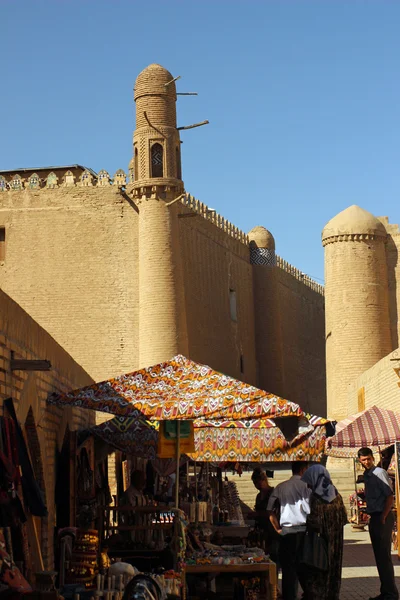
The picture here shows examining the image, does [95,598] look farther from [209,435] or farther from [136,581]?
[209,435]

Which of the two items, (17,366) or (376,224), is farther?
(376,224)

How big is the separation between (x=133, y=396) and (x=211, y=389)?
0.61m

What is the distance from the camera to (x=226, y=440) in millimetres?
11430

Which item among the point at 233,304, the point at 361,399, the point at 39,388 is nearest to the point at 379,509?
the point at 39,388

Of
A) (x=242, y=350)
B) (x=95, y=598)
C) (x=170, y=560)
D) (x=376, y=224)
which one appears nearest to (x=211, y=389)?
(x=170, y=560)

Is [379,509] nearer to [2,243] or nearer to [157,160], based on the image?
[157,160]

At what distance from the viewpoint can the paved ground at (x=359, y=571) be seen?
9547mm

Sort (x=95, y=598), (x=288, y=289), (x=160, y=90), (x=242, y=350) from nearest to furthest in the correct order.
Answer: (x=95, y=598) < (x=160, y=90) < (x=242, y=350) < (x=288, y=289)

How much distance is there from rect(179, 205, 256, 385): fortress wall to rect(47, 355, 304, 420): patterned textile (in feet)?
63.3

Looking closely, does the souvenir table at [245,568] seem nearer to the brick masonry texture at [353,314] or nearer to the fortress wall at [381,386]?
the fortress wall at [381,386]

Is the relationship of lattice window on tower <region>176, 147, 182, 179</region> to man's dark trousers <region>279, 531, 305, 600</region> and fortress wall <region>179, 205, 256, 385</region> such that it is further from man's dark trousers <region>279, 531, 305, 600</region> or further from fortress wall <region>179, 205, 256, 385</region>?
man's dark trousers <region>279, 531, 305, 600</region>

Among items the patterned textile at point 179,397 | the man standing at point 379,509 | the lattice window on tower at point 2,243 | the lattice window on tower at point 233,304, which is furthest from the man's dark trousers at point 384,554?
the lattice window on tower at point 233,304

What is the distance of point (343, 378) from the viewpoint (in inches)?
1194

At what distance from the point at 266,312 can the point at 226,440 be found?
25.1 meters
